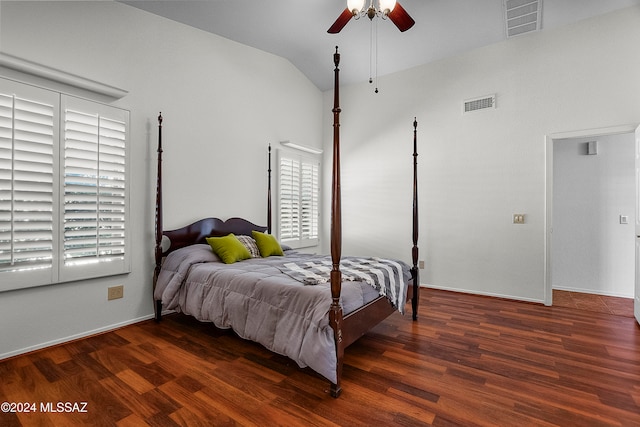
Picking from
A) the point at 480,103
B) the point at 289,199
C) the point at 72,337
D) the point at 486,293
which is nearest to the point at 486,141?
the point at 480,103

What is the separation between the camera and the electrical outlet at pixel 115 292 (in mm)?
3038

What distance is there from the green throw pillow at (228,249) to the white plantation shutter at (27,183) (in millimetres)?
1335

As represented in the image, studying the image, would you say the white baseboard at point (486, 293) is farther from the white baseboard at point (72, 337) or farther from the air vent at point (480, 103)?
the white baseboard at point (72, 337)

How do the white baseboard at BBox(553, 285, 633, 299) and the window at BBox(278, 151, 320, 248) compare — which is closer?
the white baseboard at BBox(553, 285, 633, 299)

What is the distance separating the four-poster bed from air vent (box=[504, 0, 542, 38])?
252cm

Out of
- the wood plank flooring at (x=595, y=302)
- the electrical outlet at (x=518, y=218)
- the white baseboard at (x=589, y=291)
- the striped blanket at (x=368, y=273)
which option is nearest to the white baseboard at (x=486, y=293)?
the wood plank flooring at (x=595, y=302)

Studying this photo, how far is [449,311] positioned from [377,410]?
2.13 meters

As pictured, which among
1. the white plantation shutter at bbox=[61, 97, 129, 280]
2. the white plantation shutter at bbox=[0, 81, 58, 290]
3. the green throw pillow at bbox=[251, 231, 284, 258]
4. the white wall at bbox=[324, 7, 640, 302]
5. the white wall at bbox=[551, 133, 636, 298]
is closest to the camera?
the white plantation shutter at bbox=[0, 81, 58, 290]

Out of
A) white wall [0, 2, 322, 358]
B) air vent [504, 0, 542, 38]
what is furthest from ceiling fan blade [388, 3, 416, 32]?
white wall [0, 2, 322, 358]

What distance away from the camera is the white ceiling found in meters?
3.46

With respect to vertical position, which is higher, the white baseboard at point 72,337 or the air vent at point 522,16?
the air vent at point 522,16

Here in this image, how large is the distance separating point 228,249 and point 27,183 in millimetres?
1699

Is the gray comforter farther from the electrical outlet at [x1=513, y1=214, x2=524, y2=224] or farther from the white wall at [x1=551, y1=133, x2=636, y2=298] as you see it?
the white wall at [x1=551, y1=133, x2=636, y2=298]

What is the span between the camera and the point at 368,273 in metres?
2.68
